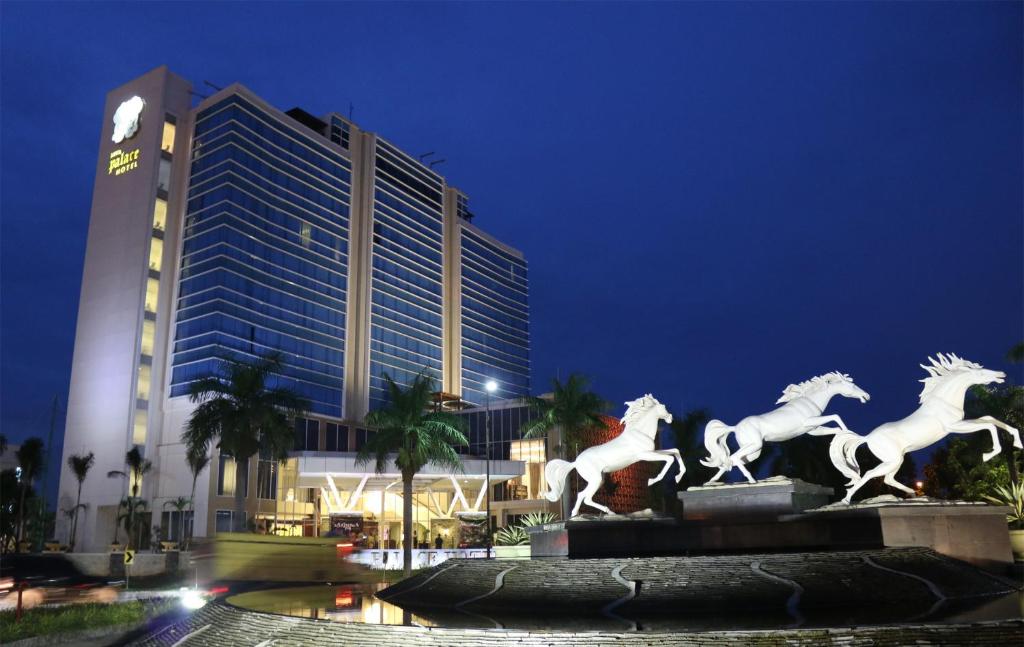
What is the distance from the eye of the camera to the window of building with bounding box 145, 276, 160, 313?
7181 cm

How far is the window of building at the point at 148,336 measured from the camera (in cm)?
7106

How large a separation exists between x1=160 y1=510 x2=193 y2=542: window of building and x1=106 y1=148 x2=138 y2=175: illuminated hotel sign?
34482 millimetres

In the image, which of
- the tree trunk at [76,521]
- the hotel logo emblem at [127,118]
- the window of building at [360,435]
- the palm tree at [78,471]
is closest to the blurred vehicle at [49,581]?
the palm tree at [78,471]

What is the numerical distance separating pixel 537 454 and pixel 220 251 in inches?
1415

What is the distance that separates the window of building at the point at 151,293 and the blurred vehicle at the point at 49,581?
25.4 meters

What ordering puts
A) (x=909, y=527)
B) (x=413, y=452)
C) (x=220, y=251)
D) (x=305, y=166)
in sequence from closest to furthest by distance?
(x=909, y=527)
(x=413, y=452)
(x=220, y=251)
(x=305, y=166)

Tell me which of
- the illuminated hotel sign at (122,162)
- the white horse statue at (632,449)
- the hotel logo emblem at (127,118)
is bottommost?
the white horse statue at (632,449)

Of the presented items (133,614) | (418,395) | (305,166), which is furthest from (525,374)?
(133,614)

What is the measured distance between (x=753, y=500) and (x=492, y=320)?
321ft

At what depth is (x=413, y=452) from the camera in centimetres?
3500

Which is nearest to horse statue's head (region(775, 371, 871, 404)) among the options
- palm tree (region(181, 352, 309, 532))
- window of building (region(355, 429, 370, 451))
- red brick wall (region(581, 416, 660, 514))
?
palm tree (region(181, 352, 309, 532))

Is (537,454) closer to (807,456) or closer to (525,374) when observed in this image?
(807,456)

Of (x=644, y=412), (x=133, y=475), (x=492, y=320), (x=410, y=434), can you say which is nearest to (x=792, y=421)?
(x=644, y=412)

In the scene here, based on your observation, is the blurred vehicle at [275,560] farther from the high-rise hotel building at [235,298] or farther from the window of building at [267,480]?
the window of building at [267,480]
